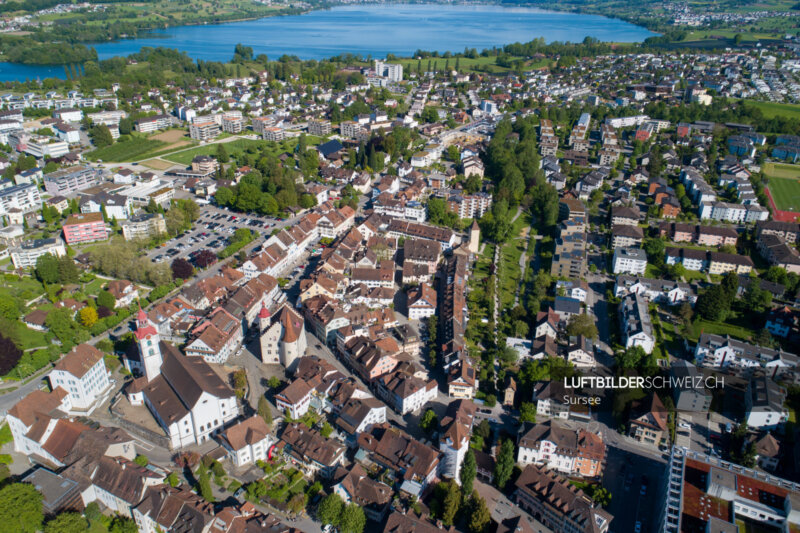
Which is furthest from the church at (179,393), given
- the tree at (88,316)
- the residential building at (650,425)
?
the residential building at (650,425)

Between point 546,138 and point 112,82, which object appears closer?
point 546,138

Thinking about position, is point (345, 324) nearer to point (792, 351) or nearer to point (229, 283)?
point (229, 283)

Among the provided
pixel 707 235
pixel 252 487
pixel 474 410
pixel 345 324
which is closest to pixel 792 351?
pixel 707 235

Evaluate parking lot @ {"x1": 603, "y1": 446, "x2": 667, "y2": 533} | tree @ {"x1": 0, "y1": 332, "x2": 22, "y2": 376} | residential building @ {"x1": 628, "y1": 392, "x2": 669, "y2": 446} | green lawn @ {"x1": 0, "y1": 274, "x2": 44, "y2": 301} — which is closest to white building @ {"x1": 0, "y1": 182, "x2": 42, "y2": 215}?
green lawn @ {"x1": 0, "y1": 274, "x2": 44, "y2": 301}

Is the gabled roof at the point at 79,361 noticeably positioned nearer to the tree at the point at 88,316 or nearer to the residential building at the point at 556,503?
the tree at the point at 88,316

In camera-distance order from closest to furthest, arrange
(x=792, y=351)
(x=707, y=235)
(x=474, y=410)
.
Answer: (x=474, y=410) → (x=792, y=351) → (x=707, y=235)

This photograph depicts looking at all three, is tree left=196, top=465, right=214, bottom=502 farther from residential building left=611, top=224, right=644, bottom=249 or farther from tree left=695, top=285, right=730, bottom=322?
residential building left=611, top=224, right=644, bottom=249
